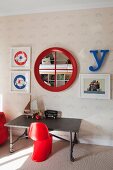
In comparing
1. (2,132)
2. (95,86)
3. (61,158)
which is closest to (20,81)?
(2,132)

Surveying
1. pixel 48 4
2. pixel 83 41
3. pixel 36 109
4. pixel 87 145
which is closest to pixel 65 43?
pixel 83 41

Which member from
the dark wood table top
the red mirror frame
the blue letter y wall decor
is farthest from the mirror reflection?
the dark wood table top

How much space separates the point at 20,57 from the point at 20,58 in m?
0.02

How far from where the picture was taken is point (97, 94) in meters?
2.99

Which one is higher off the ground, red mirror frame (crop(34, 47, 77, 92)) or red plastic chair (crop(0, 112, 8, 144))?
red mirror frame (crop(34, 47, 77, 92))

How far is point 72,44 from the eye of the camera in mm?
3051

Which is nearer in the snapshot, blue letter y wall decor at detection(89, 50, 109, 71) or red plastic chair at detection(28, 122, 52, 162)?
red plastic chair at detection(28, 122, 52, 162)

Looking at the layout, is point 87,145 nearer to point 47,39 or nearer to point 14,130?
point 14,130

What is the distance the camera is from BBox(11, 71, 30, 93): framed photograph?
3.25 m

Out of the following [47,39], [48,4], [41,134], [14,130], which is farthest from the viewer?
[14,130]

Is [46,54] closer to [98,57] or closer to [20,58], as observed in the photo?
[20,58]

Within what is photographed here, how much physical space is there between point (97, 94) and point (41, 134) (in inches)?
45.3

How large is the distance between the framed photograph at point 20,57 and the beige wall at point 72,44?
0.10m

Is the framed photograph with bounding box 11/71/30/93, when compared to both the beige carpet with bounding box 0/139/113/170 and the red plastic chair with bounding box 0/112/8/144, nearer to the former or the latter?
the red plastic chair with bounding box 0/112/8/144
